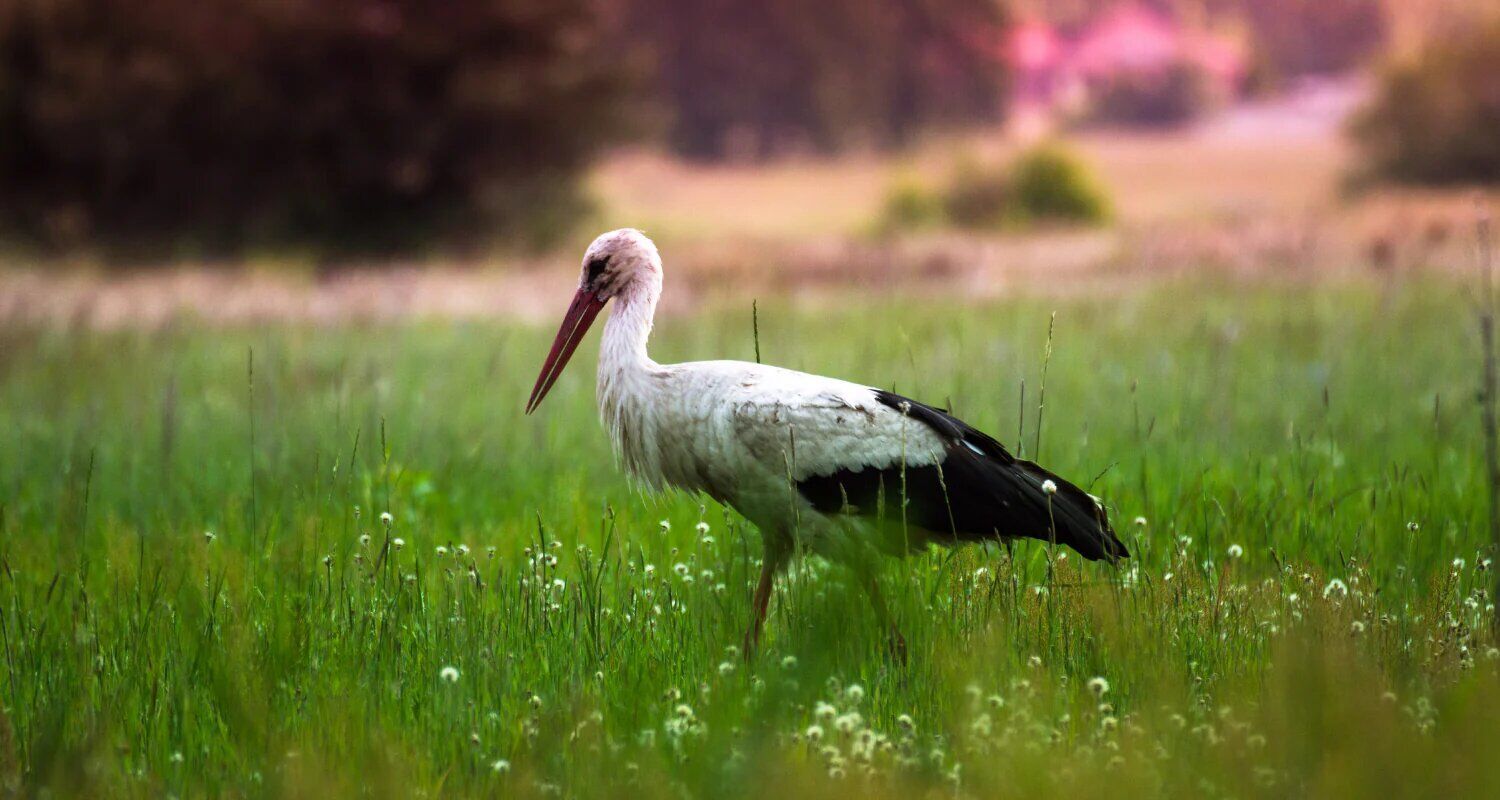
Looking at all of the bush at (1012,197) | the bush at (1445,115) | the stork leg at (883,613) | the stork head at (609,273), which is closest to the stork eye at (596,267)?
the stork head at (609,273)

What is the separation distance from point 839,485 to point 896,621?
0.45 metres

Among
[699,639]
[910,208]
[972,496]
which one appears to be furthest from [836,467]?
[910,208]

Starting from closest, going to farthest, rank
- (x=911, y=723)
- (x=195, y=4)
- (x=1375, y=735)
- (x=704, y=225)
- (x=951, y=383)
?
(x=1375, y=735) < (x=911, y=723) < (x=951, y=383) < (x=195, y=4) < (x=704, y=225)

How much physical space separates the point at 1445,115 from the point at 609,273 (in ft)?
83.5

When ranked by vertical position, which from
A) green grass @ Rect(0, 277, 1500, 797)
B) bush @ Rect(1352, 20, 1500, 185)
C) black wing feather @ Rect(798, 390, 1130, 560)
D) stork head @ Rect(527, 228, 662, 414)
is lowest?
green grass @ Rect(0, 277, 1500, 797)

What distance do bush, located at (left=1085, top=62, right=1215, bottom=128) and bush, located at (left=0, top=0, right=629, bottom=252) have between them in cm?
2295

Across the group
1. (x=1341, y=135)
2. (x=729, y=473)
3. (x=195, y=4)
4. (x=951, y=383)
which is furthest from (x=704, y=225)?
(x=729, y=473)

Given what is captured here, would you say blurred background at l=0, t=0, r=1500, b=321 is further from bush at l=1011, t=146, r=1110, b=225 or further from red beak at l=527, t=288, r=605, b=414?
red beak at l=527, t=288, r=605, b=414

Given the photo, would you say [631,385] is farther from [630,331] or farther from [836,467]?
[836,467]

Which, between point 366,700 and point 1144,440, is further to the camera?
point 1144,440

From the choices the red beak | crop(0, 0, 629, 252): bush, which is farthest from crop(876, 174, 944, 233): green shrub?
the red beak

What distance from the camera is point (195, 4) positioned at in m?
21.6

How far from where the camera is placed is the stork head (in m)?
4.77

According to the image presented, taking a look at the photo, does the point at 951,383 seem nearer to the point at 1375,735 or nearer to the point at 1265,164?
the point at 1375,735
